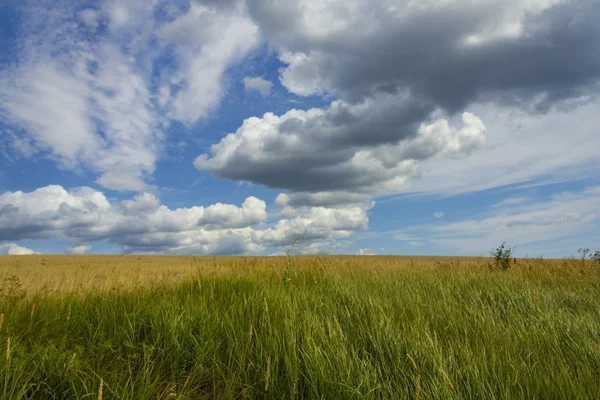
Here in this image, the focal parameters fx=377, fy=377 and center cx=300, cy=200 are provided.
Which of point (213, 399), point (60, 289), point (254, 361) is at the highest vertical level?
point (60, 289)

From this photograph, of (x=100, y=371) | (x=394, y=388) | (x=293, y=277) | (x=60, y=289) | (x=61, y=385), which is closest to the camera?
(x=394, y=388)

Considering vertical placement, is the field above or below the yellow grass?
below

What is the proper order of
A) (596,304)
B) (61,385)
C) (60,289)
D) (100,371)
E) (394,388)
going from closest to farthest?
1. (394,388)
2. (61,385)
3. (100,371)
4. (596,304)
5. (60,289)

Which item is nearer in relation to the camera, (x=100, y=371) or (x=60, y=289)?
(x=100, y=371)

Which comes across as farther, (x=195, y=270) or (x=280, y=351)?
(x=195, y=270)

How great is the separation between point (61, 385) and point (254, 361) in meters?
1.65

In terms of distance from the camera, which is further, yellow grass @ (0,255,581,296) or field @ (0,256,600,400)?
yellow grass @ (0,255,581,296)

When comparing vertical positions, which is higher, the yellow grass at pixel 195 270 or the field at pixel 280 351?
the yellow grass at pixel 195 270

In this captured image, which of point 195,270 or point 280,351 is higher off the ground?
point 195,270

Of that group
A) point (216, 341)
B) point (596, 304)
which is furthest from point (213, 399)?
point (596, 304)

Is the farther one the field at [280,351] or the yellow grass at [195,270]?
the yellow grass at [195,270]

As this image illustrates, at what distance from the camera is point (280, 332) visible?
12.9 feet

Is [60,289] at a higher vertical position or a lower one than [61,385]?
higher

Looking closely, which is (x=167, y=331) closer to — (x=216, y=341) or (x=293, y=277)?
(x=216, y=341)
